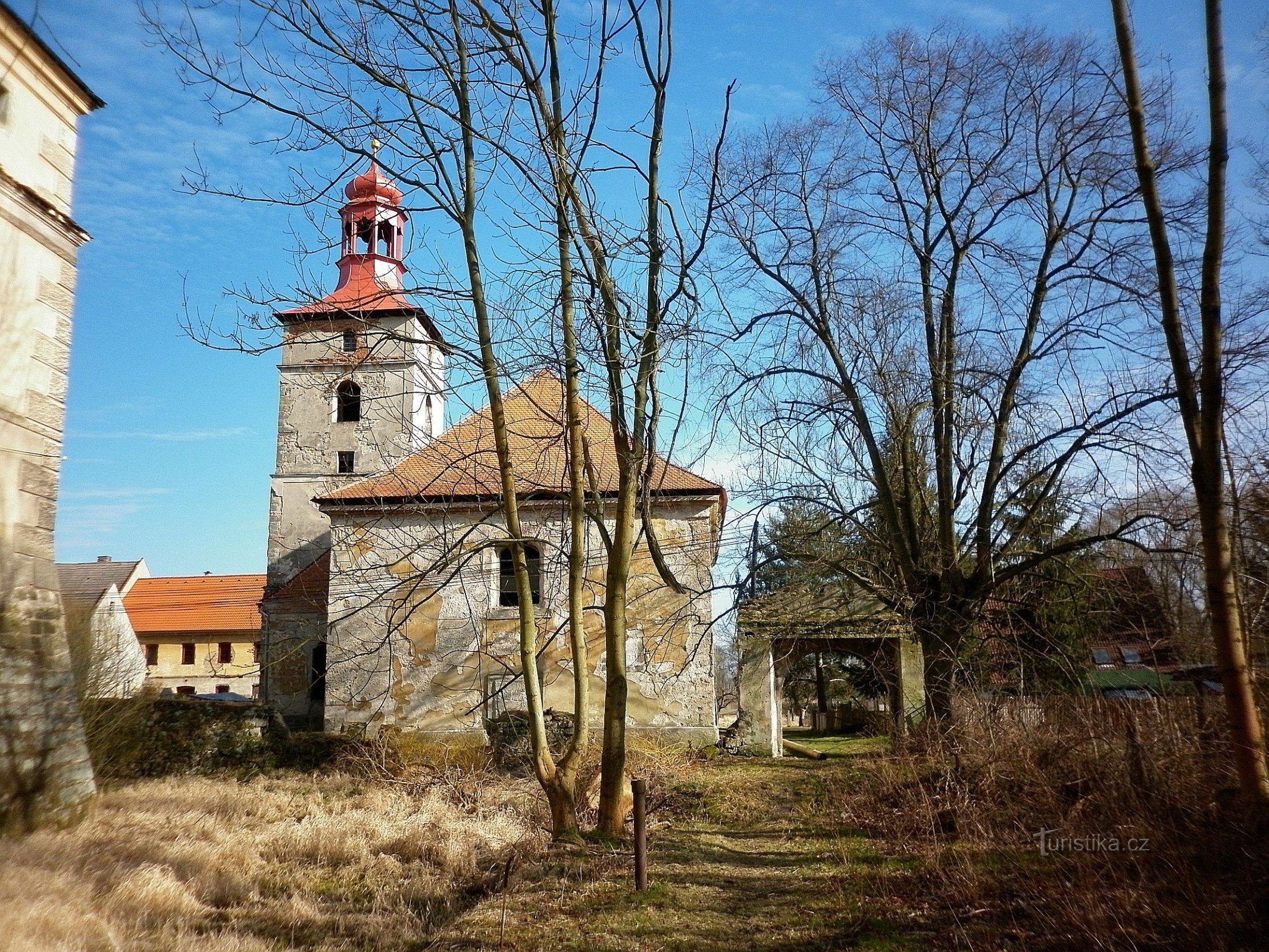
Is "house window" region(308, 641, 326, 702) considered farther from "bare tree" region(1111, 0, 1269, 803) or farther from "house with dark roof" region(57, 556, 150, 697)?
"bare tree" region(1111, 0, 1269, 803)

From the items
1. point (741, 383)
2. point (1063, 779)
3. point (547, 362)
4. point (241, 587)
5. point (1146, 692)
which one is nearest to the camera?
point (1146, 692)

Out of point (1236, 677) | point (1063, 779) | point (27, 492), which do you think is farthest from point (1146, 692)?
point (27, 492)

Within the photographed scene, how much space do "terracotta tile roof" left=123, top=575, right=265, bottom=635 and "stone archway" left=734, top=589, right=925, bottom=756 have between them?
2753cm

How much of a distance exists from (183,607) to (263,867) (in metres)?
39.0

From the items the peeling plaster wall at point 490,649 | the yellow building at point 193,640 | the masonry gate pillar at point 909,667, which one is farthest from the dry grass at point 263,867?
the yellow building at point 193,640

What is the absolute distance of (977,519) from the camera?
1188cm

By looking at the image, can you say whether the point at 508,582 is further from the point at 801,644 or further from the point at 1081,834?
the point at 1081,834

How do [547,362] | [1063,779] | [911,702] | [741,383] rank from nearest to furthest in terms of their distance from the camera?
1. [1063,779]
2. [547,362]
3. [741,383]
4. [911,702]

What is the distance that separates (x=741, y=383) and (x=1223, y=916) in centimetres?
793

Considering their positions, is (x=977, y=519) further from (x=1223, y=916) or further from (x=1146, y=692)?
(x=1223, y=916)

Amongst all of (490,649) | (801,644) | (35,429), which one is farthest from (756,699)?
(35,429)

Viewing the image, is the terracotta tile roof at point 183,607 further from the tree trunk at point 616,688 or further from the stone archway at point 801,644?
the tree trunk at point 616,688

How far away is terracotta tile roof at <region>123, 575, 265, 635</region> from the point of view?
1602 inches

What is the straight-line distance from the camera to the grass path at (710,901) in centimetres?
538
